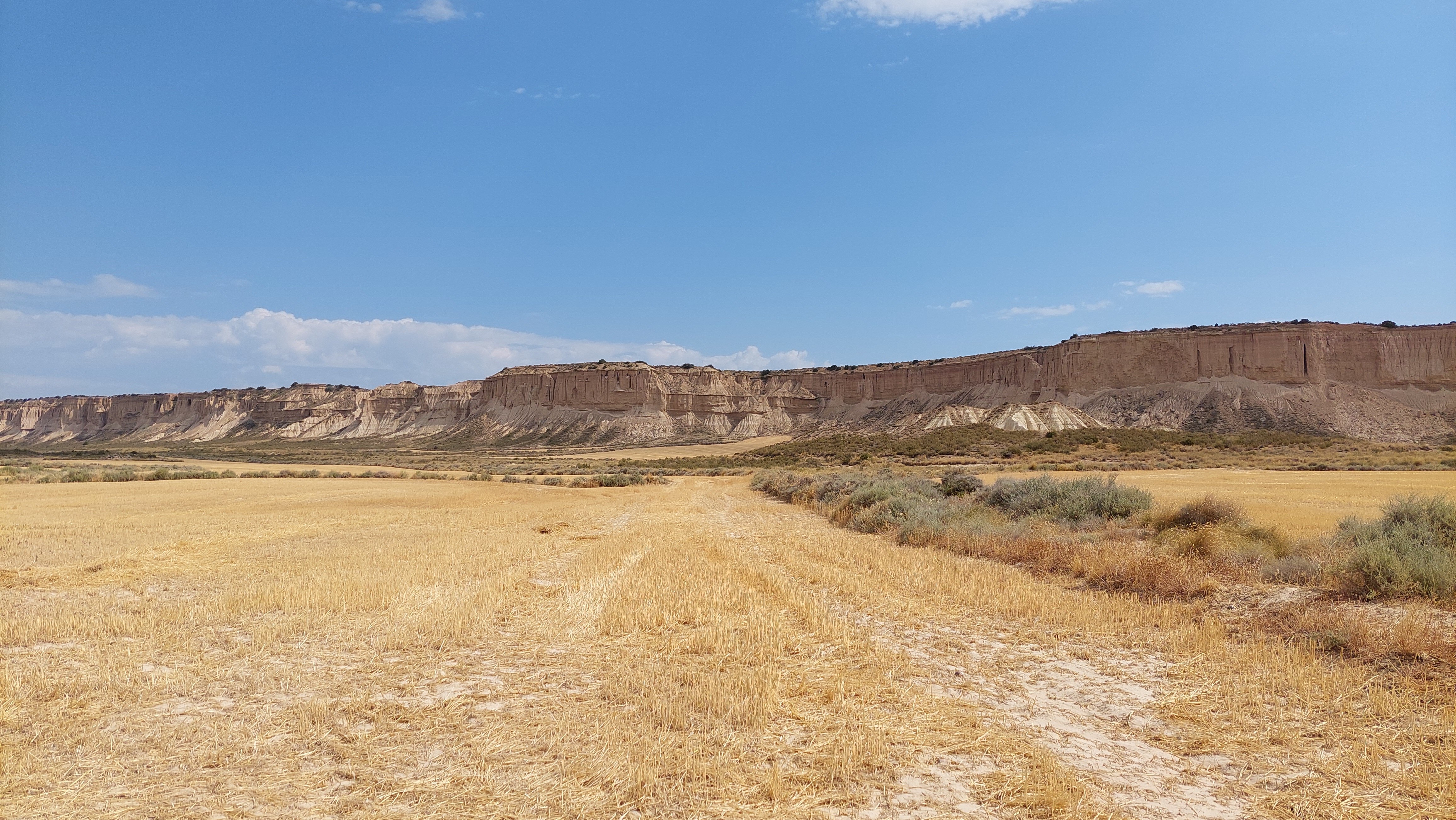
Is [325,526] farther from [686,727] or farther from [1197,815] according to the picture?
[1197,815]

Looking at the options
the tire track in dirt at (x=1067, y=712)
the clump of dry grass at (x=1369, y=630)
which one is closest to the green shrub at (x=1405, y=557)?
the clump of dry grass at (x=1369, y=630)

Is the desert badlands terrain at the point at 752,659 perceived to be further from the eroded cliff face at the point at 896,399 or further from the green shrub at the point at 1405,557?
the eroded cliff face at the point at 896,399

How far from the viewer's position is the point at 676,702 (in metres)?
5.23

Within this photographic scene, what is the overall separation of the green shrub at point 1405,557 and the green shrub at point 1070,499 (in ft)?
15.7

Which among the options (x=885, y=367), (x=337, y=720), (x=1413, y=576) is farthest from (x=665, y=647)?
(x=885, y=367)

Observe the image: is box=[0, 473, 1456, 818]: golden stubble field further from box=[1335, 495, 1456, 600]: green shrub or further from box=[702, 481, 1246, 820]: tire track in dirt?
box=[1335, 495, 1456, 600]: green shrub

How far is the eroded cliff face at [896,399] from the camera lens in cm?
8362

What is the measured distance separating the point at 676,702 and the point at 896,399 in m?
120

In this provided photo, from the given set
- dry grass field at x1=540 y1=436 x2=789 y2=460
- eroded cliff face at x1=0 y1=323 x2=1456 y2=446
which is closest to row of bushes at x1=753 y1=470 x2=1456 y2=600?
eroded cliff face at x1=0 y1=323 x2=1456 y2=446

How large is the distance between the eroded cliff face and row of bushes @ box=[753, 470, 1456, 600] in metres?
60.4

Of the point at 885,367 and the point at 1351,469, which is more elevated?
the point at 885,367

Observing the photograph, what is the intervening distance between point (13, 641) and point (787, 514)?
17.7 metres

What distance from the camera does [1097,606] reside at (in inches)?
324

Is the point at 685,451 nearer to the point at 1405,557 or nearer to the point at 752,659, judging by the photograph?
the point at 1405,557
